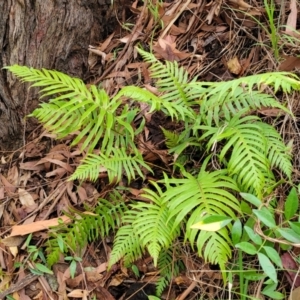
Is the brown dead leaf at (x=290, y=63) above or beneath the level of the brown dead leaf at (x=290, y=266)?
above

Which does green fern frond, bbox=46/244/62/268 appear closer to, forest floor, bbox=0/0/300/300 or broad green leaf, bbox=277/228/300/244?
forest floor, bbox=0/0/300/300

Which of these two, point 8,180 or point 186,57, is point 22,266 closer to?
point 8,180

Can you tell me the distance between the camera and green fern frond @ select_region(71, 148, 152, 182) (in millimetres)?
2181

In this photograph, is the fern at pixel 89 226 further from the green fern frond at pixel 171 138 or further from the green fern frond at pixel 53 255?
the green fern frond at pixel 171 138

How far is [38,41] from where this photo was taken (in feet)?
8.21

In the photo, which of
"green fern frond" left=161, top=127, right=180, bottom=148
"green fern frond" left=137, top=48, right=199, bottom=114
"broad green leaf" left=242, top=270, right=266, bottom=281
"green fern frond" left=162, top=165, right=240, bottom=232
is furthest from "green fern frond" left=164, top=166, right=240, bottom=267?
"green fern frond" left=137, top=48, right=199, bottom=114

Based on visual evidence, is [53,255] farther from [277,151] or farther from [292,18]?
[292,18]

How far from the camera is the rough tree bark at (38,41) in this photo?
2.41m

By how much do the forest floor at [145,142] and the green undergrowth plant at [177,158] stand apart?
100mm

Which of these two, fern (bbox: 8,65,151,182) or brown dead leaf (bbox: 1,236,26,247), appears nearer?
fern (bbox: 8,65,151,182)

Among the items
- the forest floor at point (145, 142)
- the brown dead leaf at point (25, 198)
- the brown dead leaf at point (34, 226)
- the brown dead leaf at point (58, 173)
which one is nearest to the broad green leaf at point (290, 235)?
the forest floor at point (145, 142)

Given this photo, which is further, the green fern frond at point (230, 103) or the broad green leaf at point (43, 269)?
the broad green leaf at point (43, 269)

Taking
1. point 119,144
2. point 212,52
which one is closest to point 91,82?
point 119,144

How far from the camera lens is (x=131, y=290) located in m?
2.24
